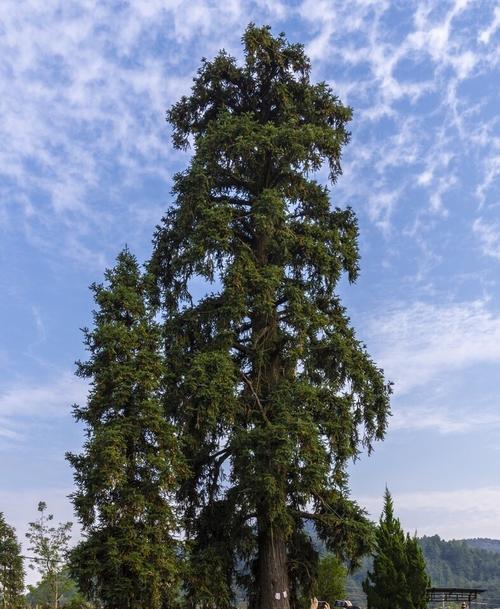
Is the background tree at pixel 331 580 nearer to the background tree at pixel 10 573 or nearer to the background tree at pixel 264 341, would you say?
the background tree at pixel 264 341

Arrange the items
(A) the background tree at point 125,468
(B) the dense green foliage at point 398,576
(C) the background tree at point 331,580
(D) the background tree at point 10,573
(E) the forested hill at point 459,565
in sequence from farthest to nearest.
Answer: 1. (E) the forested hill at point 459,565
2. (D) the background tree at point 10,573
3. (C) the background tree at point 331,580
4. (B) the dense green foliage at point 398,576
5. (A) the background tree at point 125,468

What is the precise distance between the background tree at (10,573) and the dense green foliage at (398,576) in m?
26.8

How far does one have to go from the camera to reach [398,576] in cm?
2069

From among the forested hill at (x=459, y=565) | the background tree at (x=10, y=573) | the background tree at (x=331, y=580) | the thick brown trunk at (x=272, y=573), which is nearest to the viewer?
the thick brown trunk at (x=272, y=573)

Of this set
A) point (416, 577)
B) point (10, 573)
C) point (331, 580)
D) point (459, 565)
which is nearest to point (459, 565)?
point (459, 565)

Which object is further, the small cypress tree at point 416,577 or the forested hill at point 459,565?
the forested hill at point 459,565

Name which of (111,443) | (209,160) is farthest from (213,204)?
(111,443)

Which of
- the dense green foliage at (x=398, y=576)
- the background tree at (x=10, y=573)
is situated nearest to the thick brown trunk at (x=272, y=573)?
the dense green foliage at (x=398, y=576)

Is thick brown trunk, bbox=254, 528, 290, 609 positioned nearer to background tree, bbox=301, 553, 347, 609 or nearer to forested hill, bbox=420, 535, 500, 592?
background tree, bbox=301, 553, 347, 609

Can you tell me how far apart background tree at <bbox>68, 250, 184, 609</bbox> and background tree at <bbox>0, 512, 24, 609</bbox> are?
101 ft

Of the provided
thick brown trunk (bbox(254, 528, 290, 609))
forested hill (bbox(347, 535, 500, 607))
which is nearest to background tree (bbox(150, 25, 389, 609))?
thick brown trunk (bbox(254, 528, 290, 609))

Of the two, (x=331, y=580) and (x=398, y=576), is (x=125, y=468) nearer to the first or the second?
(x=398, y=576)

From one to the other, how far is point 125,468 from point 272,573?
4.87m

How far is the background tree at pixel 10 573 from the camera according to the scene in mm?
39688
